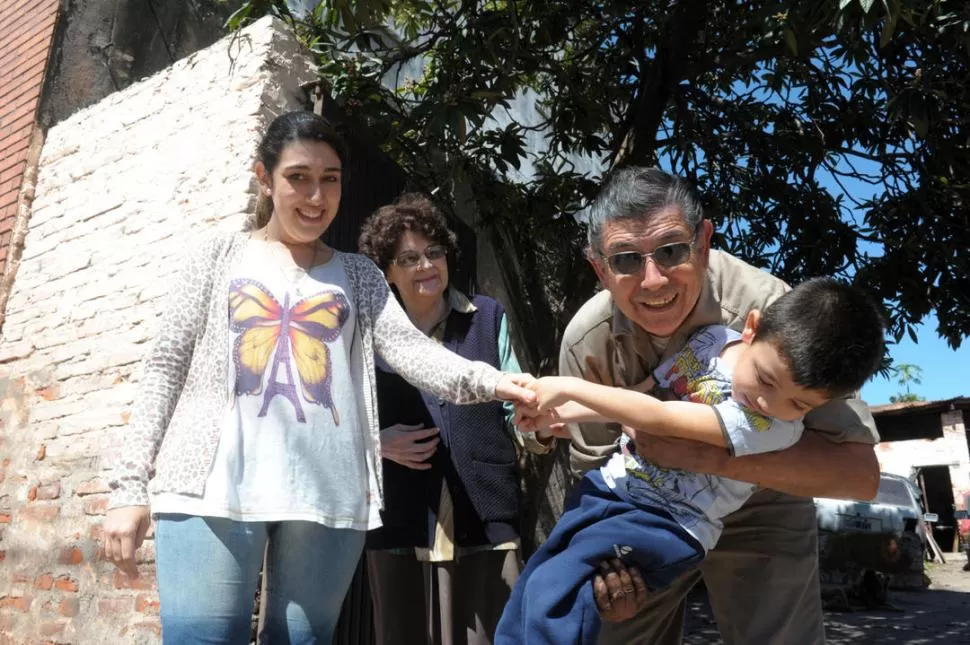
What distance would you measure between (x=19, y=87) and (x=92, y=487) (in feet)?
10.2

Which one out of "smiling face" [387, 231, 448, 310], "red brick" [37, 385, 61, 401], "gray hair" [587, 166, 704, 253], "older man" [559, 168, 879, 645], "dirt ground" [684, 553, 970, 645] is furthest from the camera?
"dirt ground" [684, 553, 970, 645]

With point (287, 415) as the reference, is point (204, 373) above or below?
above

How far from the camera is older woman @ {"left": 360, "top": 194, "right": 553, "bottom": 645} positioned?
8.39 feet

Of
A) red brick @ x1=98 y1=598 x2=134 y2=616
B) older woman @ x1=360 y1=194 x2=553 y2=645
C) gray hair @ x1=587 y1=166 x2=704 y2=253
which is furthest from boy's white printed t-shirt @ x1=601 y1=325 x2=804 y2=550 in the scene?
red brick @ x1=98 y1=598 x2=134 y2=616

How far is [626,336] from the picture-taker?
2105 millimetres

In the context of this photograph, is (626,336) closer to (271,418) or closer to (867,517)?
(271,418)

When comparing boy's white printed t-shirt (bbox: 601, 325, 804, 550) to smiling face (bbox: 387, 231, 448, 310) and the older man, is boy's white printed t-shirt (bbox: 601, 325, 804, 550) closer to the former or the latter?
the older man

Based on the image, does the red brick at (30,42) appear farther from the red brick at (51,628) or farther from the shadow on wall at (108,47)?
the red brick at (51,628)

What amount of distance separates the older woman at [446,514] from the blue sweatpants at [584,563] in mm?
629

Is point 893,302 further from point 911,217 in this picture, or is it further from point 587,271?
point 587,271

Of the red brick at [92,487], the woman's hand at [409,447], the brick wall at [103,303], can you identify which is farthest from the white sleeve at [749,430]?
the red brick at [92,487]

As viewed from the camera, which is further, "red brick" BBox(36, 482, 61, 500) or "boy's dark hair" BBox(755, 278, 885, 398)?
"red brick" BBox(36, 482, 61, 500)

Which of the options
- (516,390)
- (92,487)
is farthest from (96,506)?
(516,390)

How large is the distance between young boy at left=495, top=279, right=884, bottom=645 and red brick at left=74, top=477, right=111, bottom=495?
3045 mm
